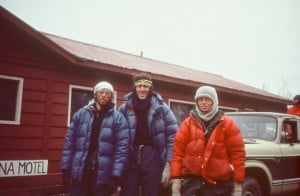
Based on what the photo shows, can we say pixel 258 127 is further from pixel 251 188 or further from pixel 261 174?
pixel 251 188

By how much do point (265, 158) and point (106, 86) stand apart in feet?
12.0

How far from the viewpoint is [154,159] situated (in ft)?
14.7

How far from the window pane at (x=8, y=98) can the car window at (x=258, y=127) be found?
16.8 feet

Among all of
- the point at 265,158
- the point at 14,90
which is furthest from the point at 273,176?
the point at 14,90

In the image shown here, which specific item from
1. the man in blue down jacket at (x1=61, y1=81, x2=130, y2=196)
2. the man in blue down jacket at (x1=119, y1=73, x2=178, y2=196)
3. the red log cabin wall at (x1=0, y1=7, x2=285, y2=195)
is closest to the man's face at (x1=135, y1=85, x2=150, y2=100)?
the man in blue down jacket at (x1=119, y1=73, x2=178, y2=196)

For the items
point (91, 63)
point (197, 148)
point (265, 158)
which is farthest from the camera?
point (91, 63)

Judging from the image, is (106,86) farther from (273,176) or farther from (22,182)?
(22,182)

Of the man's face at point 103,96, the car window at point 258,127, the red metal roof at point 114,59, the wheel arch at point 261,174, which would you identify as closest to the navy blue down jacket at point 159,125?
the man's face at point 103,96

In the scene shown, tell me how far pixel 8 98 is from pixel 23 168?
1.66 metres

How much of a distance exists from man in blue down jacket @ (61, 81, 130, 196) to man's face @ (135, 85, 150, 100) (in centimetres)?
33

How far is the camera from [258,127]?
743 centimetres

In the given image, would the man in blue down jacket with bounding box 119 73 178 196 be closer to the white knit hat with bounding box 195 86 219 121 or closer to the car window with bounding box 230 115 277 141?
the white knit hat with bounding box 195 86 219 121

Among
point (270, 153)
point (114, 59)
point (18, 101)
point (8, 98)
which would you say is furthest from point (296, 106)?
point (8, 98)

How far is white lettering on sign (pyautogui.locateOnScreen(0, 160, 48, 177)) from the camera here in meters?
8.24
